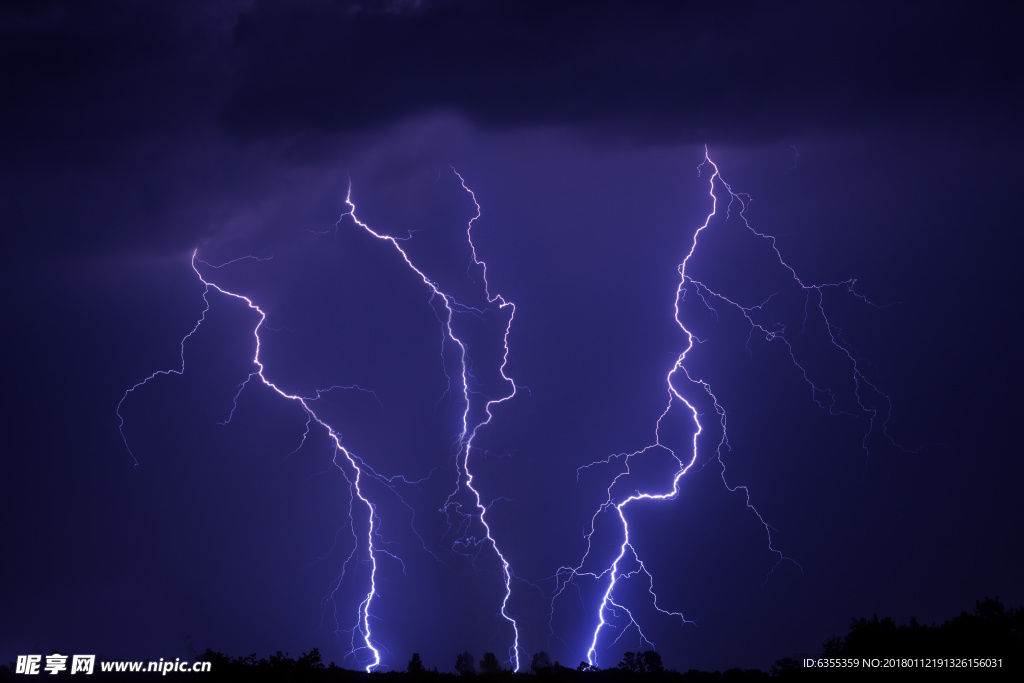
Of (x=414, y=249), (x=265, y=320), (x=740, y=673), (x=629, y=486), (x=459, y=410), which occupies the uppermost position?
(x=414, y=249)

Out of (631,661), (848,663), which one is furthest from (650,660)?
(848,663)

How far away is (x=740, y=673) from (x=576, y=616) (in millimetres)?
3534

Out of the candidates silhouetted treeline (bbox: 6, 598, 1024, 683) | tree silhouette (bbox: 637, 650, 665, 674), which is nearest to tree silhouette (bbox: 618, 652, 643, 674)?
tree silhouette (bbox: 637, 650, 665, 674)

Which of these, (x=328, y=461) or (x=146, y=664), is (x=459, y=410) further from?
(x=146, y=664)

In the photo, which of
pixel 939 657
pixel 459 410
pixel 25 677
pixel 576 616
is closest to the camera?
pixel 25 677

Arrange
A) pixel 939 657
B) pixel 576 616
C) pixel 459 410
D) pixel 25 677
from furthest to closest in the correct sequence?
pixel 459 410, pixel 576 616, pixel 939 657, pixel 25 677

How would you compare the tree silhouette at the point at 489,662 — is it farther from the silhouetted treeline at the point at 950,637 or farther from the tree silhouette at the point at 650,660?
the silhouetted treeline at the point at 950,637

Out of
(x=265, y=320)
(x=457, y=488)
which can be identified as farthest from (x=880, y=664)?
(x=265, y=320)

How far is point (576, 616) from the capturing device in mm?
11961

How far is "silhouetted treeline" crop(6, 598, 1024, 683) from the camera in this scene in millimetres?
7304

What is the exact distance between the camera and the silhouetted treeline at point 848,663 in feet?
24.0

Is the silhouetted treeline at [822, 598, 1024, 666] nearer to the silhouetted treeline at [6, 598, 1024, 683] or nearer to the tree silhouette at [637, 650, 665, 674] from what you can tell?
the silhouetted treeline at [6, 598, 1024, 683]

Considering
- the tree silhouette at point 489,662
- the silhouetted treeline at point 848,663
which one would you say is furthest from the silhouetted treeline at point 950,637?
the tree silhouette at point 489,662

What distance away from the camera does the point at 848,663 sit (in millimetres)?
8852
